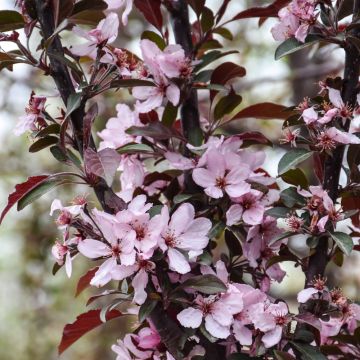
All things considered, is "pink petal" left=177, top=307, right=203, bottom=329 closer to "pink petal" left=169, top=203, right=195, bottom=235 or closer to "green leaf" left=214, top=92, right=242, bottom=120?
"pink petal" left=169, top=203, right=195, bottom=235

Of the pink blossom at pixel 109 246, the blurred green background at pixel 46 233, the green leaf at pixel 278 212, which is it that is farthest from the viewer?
the blurred green background at pixel 46 233

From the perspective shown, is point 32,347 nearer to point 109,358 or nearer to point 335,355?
point 109,358

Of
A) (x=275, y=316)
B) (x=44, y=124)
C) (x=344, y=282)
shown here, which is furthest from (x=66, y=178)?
(x=344, y=282)

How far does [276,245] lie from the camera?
0.88m

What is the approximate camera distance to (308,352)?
0.79 meters

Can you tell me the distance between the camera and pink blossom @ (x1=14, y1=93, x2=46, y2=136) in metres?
0.83

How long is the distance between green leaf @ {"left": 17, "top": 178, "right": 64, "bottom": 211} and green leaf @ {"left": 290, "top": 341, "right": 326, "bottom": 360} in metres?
0.34

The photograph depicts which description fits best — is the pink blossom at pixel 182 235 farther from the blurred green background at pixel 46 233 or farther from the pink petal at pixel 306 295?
the blurred green background at pixel 46 233

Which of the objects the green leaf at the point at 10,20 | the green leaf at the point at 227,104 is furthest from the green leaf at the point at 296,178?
the green leaf at the point at 10,20

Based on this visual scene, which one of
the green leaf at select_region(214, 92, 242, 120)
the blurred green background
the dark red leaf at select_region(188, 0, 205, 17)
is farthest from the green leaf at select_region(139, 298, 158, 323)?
the blurred green background

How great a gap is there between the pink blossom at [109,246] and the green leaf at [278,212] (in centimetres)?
19

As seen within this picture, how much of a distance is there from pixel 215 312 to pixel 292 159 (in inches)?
8.0

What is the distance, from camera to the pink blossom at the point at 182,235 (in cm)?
76

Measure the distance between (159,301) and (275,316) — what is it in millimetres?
134
